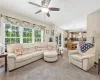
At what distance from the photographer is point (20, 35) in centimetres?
504

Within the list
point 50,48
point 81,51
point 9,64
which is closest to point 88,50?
point 81,51

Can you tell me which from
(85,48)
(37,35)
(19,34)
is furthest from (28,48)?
(85,48)

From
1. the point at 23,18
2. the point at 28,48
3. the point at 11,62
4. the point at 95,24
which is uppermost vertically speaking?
the point at 23,18

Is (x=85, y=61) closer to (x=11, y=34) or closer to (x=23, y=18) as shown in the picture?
→ (x=11, y=34)

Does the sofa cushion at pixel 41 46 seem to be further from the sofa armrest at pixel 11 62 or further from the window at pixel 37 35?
the sofa armrest at pixel 11 62

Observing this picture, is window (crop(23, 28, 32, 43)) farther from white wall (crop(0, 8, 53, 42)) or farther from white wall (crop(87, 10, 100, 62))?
white wall (crop(87, 10, 100, 62))

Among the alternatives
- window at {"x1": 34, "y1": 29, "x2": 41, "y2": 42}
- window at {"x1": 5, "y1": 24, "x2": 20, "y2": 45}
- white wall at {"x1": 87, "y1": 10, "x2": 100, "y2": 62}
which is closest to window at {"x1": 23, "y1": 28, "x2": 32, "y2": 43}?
window at {"x1": 5, "y1": 24, "x2": 20, "y2": 45}

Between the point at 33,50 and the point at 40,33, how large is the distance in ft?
7.28

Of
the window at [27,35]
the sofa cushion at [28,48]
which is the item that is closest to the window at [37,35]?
the window at [27,35]

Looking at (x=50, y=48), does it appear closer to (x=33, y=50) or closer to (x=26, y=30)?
(x=33, y=50)

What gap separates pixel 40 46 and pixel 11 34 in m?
1.70

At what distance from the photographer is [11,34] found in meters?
4.59

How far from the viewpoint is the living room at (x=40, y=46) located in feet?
9.61

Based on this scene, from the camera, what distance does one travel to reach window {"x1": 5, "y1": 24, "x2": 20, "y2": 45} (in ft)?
14.3
